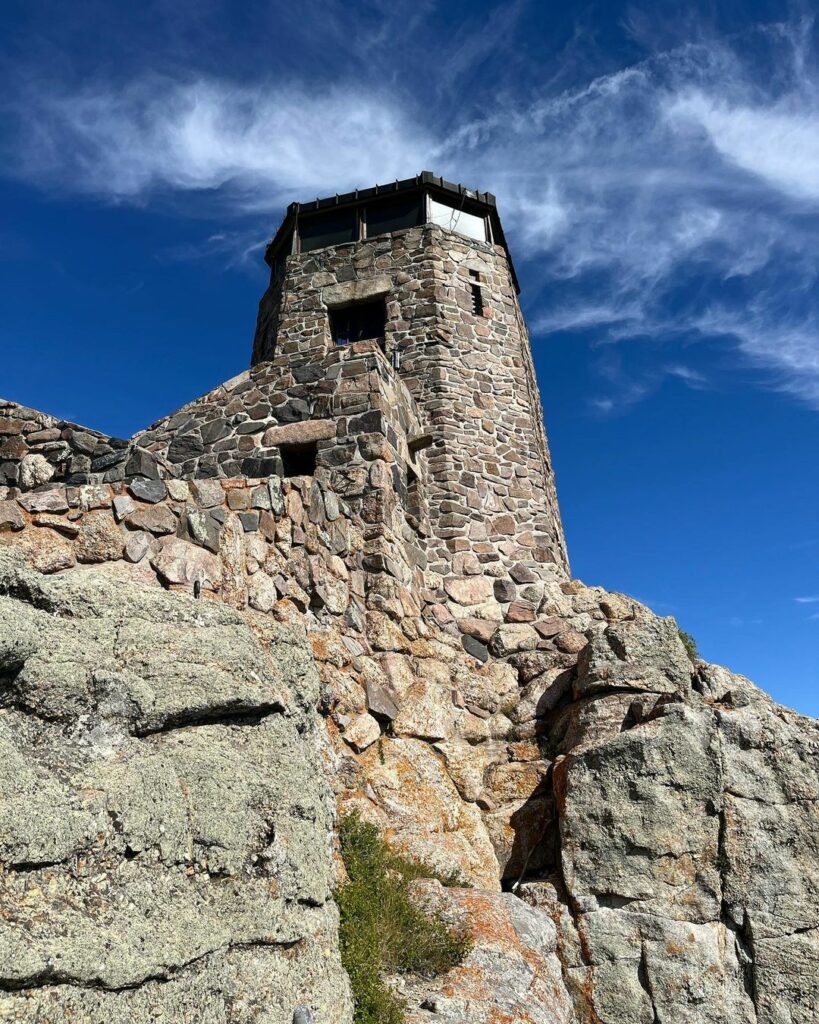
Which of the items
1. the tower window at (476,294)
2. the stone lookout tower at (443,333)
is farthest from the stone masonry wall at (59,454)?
the tower window at (476,294)

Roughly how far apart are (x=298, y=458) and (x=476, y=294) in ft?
22.3

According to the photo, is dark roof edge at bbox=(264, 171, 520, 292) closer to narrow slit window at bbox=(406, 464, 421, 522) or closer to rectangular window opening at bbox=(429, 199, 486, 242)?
rectangular window opening at bbox=(429, 199, 486, 242)

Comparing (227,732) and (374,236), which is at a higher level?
(374,236)

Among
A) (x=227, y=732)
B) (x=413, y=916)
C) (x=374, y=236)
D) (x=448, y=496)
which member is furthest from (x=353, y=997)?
(x=374, y=236)

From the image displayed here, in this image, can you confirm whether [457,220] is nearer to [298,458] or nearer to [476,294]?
[476,294]

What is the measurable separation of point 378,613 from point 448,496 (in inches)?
175

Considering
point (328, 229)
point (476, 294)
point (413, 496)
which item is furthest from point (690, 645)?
point (328, 229)

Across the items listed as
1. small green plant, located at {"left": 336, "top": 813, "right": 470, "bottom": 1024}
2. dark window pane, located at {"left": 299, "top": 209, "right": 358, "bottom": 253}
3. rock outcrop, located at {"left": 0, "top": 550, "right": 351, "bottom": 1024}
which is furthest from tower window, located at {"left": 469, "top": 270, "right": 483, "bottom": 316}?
rock outcrop, located at {"left": 0, "top": 550, "right": 351, "bottom": 1024}

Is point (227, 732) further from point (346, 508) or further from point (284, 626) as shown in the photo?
point (346, 508)

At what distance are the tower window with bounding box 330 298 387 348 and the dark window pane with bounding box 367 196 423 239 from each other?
164cm

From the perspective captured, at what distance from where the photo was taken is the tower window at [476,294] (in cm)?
1528

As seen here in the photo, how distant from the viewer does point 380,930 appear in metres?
5.21

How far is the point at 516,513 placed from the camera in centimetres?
1331

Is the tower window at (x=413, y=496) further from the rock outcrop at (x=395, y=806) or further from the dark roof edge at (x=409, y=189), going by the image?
the dark roof edge at (x=409, y=189)
